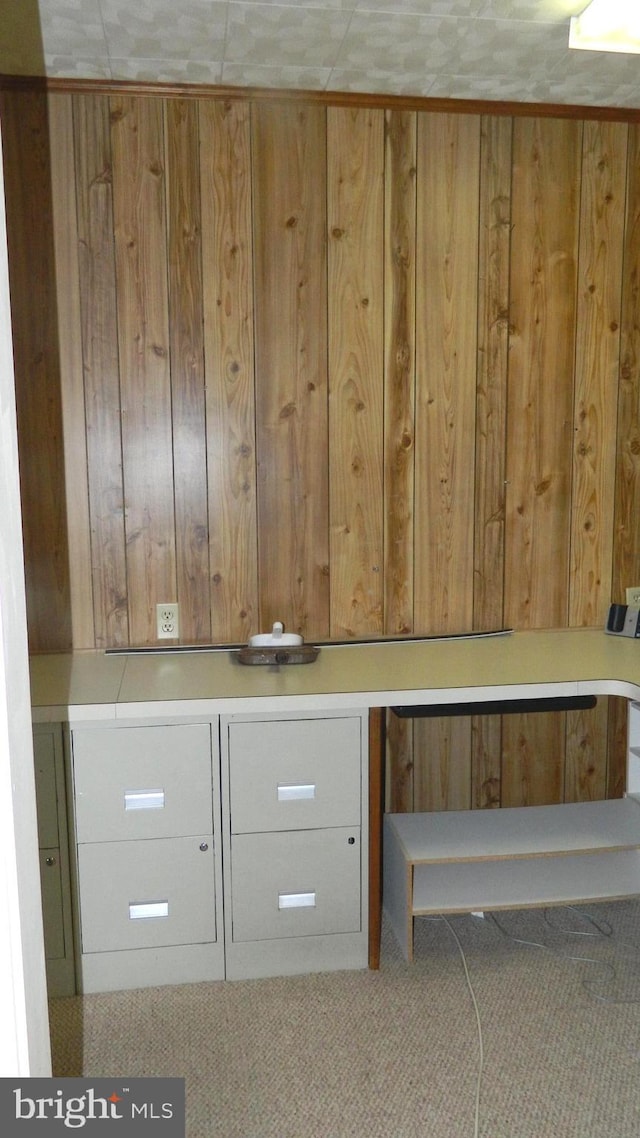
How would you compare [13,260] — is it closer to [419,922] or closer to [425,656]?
[425,656]

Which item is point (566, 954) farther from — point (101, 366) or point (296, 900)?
point (101, 366)

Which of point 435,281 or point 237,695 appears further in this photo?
point 435,281

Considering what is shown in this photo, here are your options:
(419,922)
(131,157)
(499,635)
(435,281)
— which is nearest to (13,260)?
(131,157)

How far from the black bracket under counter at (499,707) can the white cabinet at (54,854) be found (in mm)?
916

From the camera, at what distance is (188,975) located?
7.89ft

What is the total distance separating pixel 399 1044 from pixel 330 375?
1.88m

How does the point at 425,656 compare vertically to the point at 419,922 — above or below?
above

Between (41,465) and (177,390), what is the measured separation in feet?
1.52

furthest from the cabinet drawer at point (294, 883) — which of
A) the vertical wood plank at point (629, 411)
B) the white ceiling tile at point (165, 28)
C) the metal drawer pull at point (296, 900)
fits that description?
the white ceiling tile at point (165, 28)

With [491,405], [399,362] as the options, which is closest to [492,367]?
[491,405]

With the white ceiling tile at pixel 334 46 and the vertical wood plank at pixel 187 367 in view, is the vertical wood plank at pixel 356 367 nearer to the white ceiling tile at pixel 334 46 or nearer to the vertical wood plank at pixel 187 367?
the white ceiling tile at pixel 334 46

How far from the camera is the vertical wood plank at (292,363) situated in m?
2.73

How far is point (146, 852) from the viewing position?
2344mm

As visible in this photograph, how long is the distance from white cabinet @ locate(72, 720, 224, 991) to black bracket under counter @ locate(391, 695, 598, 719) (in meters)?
0.56
